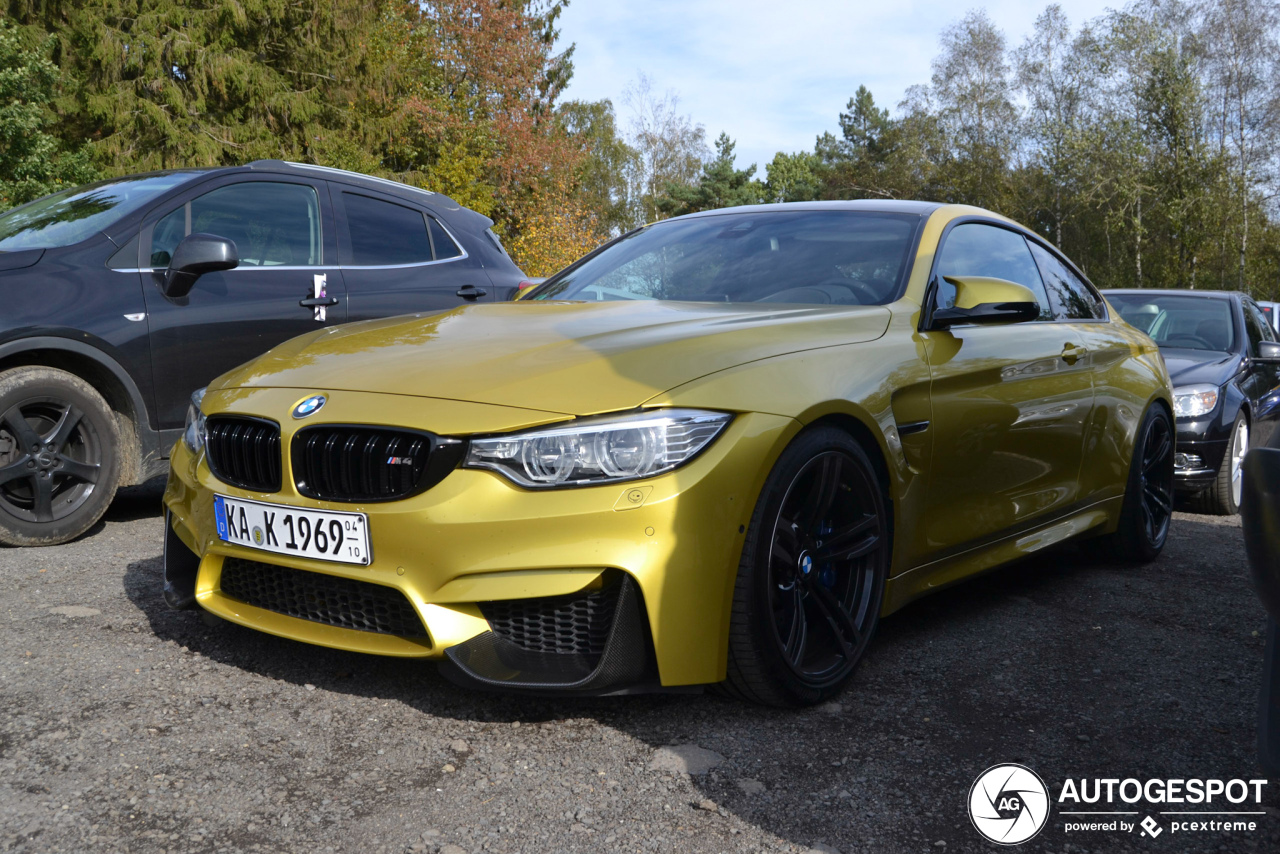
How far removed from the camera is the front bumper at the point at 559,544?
7.77ft

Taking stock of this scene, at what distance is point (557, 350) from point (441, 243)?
3468 millimetres

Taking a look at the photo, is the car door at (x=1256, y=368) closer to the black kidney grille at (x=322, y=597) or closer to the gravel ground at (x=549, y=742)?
the gravel ground at (x=549, y=742)

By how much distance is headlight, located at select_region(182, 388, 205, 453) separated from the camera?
3.02 meters

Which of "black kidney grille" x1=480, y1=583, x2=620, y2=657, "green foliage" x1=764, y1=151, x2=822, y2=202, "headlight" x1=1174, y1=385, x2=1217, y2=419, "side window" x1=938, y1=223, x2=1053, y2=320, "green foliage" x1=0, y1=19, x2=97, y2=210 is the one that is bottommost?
"headlight" x1=1174, y1=385, x2=1217, y2=419

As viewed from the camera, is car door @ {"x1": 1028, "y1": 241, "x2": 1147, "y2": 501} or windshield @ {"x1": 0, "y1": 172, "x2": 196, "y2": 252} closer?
car door @ {"x1": 1028, "y1": 241, "x2": 1147, "y2": 501}

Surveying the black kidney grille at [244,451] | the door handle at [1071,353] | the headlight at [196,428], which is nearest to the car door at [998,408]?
the door handle at [1071,353]

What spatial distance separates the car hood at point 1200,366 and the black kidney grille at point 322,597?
5.78m

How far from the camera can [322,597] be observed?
2625 mm

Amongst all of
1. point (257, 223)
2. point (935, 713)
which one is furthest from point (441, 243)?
point (935, 713)

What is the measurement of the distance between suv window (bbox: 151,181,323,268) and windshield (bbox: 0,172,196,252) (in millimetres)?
166

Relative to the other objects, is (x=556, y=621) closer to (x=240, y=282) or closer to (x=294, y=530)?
(x=294, y=530)

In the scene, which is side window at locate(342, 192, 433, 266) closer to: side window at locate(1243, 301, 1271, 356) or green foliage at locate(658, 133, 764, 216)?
side window at locate(1243, 301, 1271, 356)

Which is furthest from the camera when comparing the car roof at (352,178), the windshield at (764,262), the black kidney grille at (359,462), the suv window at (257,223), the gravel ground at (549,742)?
the car roof at (352,178)

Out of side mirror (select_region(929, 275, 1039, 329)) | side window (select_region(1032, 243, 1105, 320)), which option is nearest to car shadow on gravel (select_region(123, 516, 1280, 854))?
side mirror (select_region(929, 275, 1039, 329))
